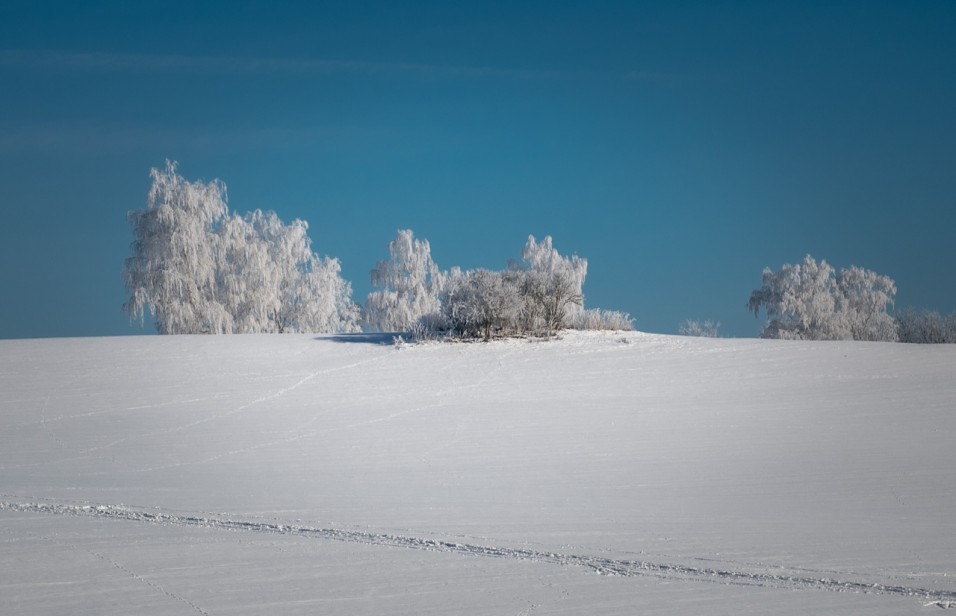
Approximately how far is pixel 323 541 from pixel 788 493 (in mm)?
4865

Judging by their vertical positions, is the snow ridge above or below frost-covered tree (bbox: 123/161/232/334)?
below

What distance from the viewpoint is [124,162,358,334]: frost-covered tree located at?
35250mm

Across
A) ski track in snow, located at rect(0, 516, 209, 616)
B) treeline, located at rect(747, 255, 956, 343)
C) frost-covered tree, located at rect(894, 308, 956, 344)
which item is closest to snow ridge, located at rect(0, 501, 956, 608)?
ski track in snow, located at rect(0, 516, 209, 616)

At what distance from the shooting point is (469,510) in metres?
8.55

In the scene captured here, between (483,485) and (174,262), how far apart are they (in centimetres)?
2882

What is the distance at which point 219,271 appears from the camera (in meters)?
38.2

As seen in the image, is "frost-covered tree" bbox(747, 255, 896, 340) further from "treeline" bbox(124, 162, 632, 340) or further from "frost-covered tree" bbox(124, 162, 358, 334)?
"frost-covered tree" bbox(124, 162, 358, 334)

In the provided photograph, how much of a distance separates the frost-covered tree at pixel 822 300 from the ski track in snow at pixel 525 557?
36.8 metres

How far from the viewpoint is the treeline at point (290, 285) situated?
79.0 ft

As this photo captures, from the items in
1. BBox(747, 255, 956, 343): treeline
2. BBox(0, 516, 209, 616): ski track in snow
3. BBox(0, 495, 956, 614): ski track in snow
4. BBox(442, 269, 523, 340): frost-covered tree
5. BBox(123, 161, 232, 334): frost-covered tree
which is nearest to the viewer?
BBox(0, 516, 209, 616): ski track in snow

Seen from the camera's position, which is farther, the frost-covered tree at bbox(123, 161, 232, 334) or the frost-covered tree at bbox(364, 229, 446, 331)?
the frost-covered tree at bbox(364, 229, 446, 331)

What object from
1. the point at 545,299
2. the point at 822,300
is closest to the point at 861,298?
the point at 822,300

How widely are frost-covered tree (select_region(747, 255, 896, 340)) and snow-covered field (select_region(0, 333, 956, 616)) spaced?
71.4ft

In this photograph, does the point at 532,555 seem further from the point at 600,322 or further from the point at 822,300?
the point at 822,300
